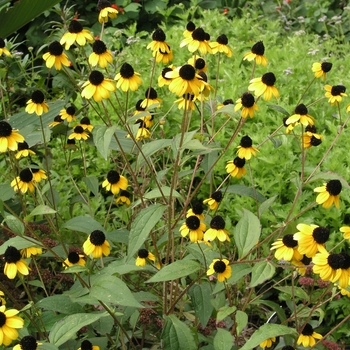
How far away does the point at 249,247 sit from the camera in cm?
138

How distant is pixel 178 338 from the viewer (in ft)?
4.46

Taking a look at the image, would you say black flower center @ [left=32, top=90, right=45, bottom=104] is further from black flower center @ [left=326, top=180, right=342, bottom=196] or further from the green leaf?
the green leaf

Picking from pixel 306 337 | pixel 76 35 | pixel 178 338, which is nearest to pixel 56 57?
pixel 76 35

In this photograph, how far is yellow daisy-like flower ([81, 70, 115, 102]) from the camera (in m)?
1.32

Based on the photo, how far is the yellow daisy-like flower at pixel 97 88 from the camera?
4.33 ft

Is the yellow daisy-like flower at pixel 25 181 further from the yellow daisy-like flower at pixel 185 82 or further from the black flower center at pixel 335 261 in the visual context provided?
the black flower center at pixel 335 261

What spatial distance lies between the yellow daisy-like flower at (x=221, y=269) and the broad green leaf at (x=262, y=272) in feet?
0.31

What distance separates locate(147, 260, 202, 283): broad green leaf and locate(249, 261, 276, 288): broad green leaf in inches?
5.7

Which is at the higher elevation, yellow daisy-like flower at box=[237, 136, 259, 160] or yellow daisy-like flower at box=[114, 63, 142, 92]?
yellow daisy-like flower at box=[114, 63, 142, 92]

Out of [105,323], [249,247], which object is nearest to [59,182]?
[105,323]

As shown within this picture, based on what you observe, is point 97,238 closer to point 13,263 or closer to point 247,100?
point 13,263

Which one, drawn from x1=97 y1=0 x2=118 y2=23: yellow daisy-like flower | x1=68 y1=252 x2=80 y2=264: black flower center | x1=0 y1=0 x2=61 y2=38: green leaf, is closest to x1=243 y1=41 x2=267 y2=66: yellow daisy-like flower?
x1=97 y1=0 x2=118 y2=23: yellow daisy-like flower

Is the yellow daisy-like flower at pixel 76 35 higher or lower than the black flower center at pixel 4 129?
higher

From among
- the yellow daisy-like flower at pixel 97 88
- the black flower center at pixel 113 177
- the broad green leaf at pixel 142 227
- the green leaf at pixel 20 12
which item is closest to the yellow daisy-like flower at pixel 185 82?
the yellow daisy-like flower at pixel 97 88
